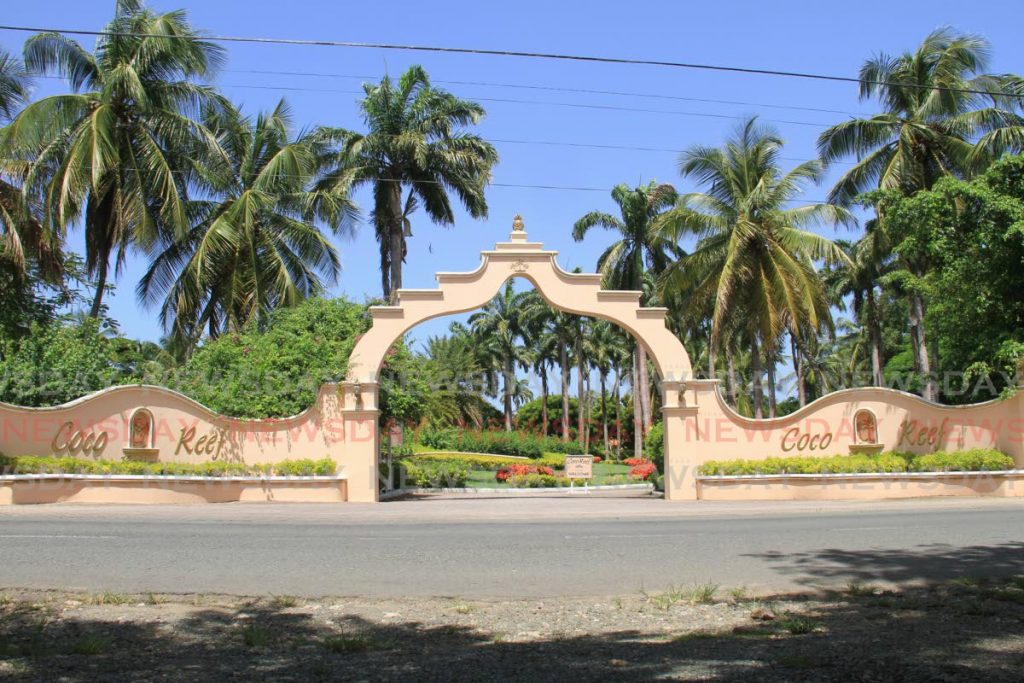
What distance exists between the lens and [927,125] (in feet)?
89.3

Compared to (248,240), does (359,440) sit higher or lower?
lower

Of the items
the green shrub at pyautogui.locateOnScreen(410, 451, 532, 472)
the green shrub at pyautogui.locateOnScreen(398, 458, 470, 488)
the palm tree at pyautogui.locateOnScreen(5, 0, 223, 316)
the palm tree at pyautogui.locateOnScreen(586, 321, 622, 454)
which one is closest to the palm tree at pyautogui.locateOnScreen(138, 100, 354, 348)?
the palm tree at pyautogui.locateOnScreen(5, 0, 223, 316)

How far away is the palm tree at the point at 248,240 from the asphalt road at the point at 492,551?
1191 cm

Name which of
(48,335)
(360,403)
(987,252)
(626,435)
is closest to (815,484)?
(987,252)

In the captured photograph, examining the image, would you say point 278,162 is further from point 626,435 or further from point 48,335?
point 626,435

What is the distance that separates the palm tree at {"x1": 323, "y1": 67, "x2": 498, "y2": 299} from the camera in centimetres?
3020

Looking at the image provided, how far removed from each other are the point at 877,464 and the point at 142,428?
1608 cm

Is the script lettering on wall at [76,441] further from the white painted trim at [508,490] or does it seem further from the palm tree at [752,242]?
the palm tree at [752,242]

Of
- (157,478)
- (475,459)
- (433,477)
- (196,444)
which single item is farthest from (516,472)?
(157,478)

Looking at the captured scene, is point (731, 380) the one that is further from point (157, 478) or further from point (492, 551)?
point (492, 551)

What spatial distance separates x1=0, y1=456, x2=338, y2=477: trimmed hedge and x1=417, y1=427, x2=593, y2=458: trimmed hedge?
23254mm

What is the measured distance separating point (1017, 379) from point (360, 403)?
47.8 ft

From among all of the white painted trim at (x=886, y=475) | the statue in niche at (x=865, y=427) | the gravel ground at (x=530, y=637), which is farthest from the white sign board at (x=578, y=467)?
the gravel ground at (x=530, y=637)

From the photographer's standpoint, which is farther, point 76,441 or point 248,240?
point 248,240
